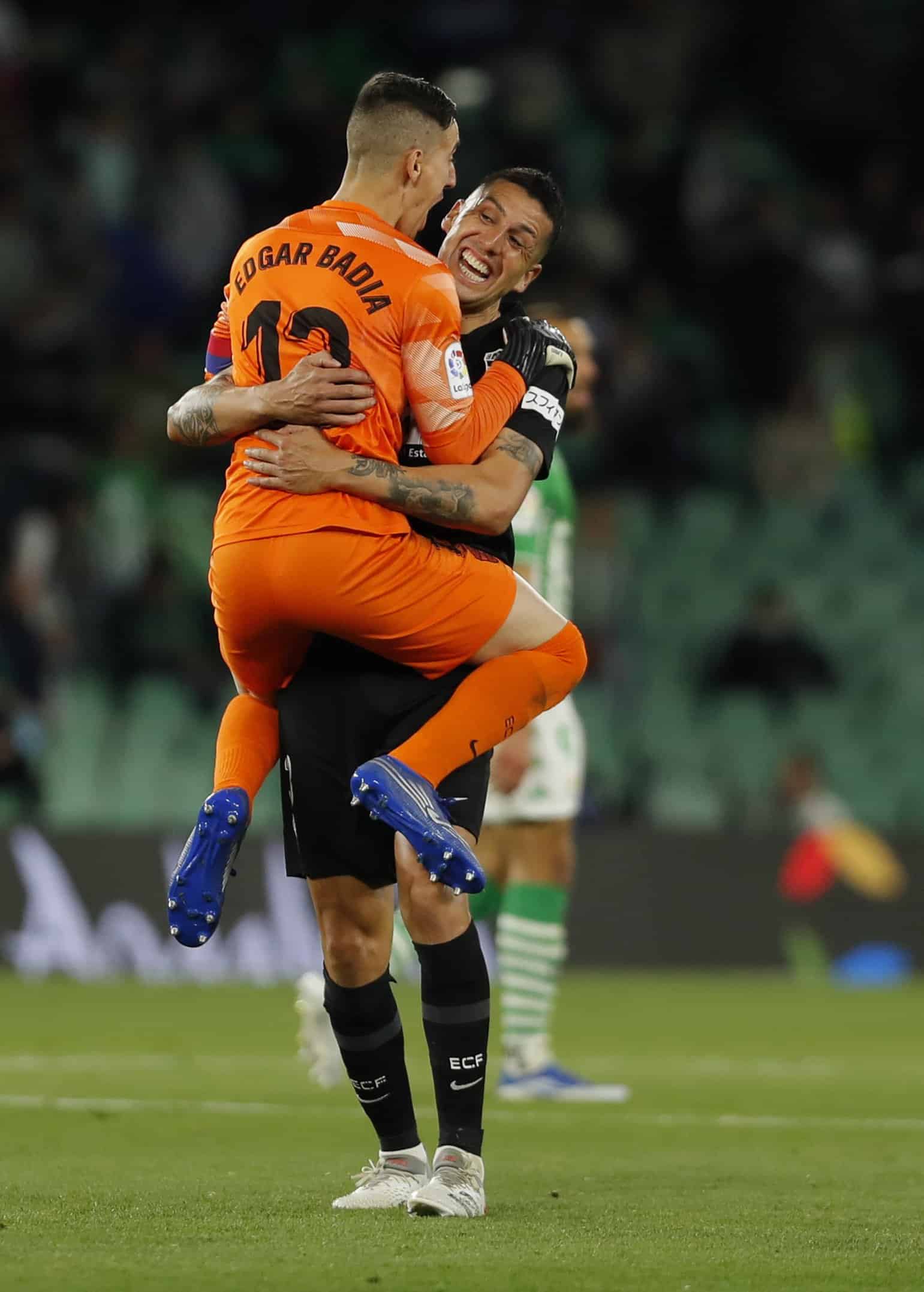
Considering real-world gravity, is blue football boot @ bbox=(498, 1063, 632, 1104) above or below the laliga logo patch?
below

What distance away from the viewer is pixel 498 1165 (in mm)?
5141

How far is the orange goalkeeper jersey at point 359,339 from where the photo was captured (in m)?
4.23

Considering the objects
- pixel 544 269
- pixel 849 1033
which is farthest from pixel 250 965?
pixel 544 269

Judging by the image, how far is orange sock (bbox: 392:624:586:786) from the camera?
4.29 meters

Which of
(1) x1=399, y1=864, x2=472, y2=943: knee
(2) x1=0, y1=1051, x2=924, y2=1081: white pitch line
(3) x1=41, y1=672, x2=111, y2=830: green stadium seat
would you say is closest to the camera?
(1) x1=399, y1=864, x2=472, y2=943: knee

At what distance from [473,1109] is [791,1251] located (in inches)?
30.5

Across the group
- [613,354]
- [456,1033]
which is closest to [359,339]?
[456,1033]

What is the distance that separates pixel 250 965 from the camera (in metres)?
12.0

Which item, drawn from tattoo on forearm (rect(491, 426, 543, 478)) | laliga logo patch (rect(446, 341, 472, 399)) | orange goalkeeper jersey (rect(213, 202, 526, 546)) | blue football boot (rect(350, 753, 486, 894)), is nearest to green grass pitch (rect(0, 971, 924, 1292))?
blue football boot (rect(350, 753, 486, 894))

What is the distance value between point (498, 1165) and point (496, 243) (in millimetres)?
2133

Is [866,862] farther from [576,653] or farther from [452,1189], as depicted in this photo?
[452,1189]

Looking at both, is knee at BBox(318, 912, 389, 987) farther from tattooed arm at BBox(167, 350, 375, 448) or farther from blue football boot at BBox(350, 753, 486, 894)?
tattooed arm at BBox(167, 350, 375, 448)

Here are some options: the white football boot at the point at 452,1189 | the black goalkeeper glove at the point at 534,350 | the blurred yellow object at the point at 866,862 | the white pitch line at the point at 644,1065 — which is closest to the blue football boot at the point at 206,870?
the white football boot at the point at 452,1189

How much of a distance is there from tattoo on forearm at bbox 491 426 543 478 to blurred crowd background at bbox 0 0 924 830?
335 inches
